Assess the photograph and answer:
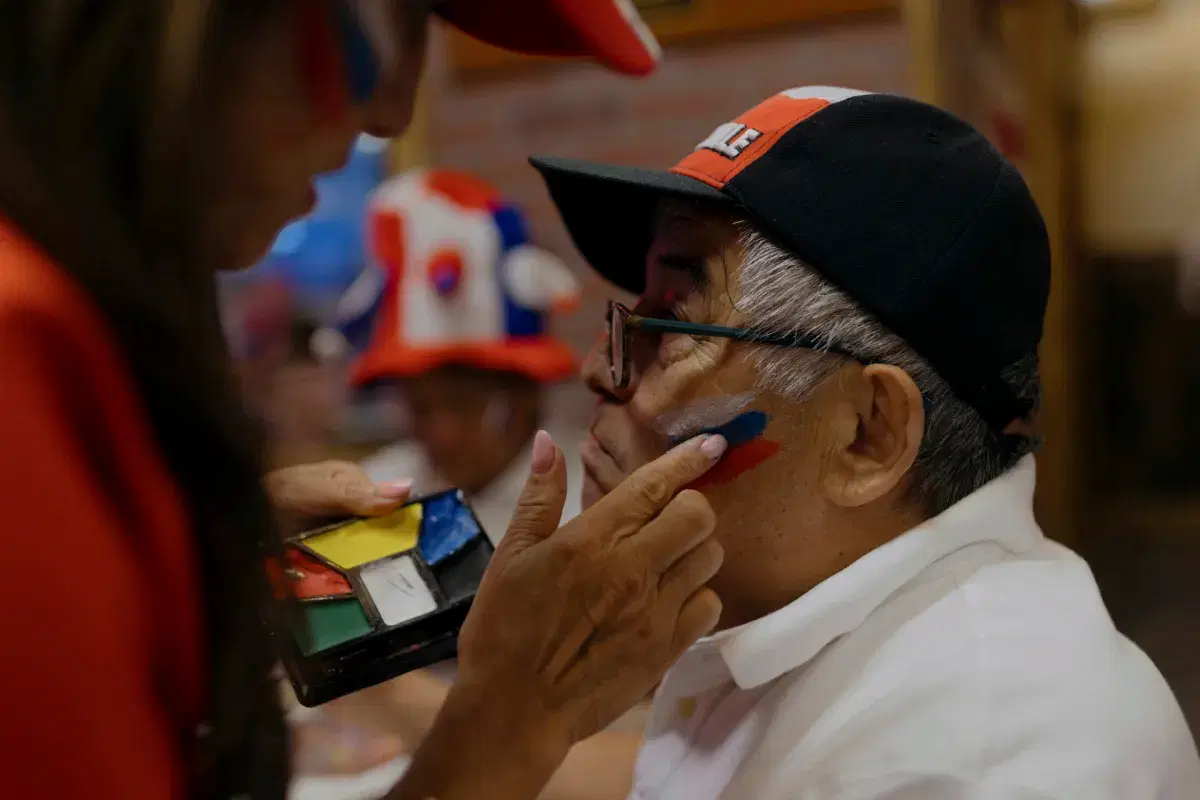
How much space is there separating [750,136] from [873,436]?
0.34m

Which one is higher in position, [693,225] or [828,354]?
[693,225]

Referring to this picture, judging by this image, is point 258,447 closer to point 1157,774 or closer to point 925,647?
point 925,647

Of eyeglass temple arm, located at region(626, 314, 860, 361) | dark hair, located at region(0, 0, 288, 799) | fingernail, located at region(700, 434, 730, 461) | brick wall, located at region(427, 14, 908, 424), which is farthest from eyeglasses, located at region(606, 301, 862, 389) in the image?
brick wall, located at region(427, 14, 908, 424)

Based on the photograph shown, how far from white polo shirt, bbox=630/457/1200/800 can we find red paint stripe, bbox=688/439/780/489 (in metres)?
0.14

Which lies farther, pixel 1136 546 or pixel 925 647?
pixel 1136 546

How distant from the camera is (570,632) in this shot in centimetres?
88

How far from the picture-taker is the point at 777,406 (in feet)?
3.29

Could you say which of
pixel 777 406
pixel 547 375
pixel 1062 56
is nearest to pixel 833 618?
pixel 777 406

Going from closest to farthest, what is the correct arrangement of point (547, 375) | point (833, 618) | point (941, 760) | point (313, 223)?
point (941, 760) → point (833, 618) → point (547, 375) → point (313, 223)

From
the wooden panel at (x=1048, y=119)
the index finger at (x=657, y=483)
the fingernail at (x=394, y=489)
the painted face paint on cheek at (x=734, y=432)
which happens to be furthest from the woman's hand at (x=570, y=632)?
the wooden panel at (x=1048, y=119)

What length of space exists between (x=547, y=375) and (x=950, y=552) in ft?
3.93

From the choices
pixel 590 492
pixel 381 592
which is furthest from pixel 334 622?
pixel 590 492

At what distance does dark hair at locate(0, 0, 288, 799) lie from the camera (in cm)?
53

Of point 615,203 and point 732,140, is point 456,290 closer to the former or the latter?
point 615,203
